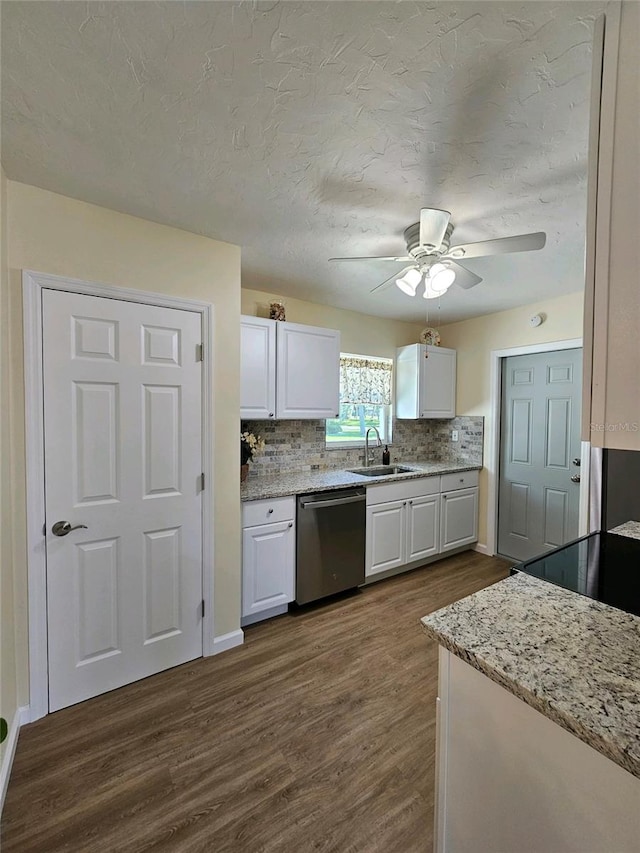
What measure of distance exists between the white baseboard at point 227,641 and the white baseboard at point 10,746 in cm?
89

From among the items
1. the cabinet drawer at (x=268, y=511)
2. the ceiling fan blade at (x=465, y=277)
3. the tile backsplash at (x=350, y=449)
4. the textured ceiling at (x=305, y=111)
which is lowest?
the cabinet drawer at (x=268, y=511)

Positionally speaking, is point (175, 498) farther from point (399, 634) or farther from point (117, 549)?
point (399, 634)

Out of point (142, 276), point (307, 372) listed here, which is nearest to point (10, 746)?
point (142, 276)

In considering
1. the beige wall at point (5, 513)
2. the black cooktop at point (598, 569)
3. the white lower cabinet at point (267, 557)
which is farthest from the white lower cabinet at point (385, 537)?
the beige wall at point (5, 513)

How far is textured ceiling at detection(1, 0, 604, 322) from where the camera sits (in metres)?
0.92

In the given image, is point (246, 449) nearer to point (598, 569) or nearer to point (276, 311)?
point (276, 311)

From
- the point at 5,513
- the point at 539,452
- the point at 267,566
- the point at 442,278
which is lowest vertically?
the point at 267,566

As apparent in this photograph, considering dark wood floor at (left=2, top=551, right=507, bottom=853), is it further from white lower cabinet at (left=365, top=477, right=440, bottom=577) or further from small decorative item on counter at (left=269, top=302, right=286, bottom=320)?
small decorative item on counter at (left=269, top=302, right=286, bottom=320)

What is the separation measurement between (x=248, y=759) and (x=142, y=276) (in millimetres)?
2332

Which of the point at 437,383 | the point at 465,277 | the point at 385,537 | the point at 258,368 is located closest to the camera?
the point at 465,277

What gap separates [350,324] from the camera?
11.8 feet

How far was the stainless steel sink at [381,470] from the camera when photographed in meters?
3.47

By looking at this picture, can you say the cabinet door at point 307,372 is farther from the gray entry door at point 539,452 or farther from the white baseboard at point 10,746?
the white baseboard at point 10,746

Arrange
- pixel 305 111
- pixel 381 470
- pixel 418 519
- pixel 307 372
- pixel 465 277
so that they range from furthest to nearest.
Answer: pixel 381 470 → pixel 418 519 → pixel 307 372 → pixel 465 277 → pixel 305 111
